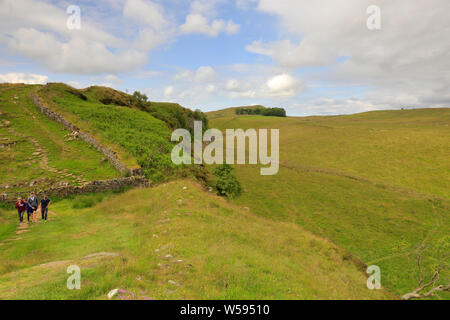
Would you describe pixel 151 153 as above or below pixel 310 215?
above

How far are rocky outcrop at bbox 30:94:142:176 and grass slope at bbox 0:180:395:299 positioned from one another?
3.48 metres

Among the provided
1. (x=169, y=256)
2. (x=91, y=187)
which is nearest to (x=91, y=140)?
(x=91, y=187)

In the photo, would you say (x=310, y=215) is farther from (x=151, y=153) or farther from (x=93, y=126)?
(x=93, y=126)

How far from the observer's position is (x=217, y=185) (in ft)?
103

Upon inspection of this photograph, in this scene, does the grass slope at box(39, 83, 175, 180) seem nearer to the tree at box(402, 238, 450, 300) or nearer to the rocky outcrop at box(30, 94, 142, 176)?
the rocky outcrop at box(30, 94, 142, 176)

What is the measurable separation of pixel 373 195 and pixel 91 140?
146 ft

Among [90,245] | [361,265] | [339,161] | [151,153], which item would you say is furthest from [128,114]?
[339,161]

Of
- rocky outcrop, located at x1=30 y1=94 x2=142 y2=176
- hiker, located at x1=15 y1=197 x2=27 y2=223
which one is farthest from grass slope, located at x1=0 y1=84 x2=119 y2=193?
hiker, located at x1=15 y1=197 x2=27 y2=223

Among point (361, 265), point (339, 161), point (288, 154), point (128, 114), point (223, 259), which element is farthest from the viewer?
point (288, 154)

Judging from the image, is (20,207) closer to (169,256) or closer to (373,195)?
(169,256)

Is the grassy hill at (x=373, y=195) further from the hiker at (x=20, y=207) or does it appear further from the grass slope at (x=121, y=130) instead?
the hiker at (x=20, y=207)

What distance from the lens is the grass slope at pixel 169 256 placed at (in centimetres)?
752

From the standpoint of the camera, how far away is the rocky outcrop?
2231 cm
